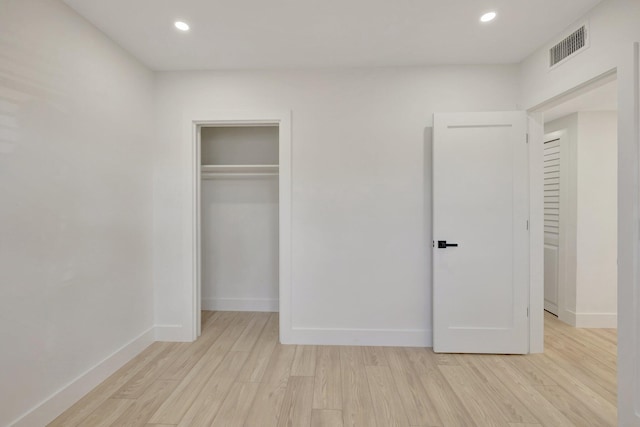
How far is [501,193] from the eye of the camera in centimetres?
264

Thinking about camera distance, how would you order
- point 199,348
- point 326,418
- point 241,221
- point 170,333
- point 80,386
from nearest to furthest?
point 326,418, point 80,386, point 199,348, point 170,333, point 241,221

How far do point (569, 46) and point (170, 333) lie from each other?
4.17 m

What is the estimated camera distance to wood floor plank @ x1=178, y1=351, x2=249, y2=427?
1.83 m

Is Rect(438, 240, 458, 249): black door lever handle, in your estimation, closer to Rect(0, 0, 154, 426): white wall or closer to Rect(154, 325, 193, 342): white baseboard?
Rect(154, 325, 193, 342): white baseboard

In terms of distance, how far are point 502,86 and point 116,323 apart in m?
4.01

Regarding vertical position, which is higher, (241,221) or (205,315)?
(241,221)

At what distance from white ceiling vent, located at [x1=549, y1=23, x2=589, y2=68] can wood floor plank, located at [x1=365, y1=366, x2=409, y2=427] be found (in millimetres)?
2744

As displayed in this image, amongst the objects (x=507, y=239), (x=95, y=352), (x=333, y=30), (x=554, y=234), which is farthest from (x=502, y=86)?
(x=95, y=352)

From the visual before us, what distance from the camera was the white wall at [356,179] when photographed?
2809mm

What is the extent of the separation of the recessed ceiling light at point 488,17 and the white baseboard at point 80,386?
380 centimetres

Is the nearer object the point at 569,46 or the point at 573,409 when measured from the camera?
the point at 573,409

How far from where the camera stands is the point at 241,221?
12.3 feet

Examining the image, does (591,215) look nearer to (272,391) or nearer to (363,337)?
(363,337)

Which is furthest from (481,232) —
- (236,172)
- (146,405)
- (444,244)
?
(146,405)
